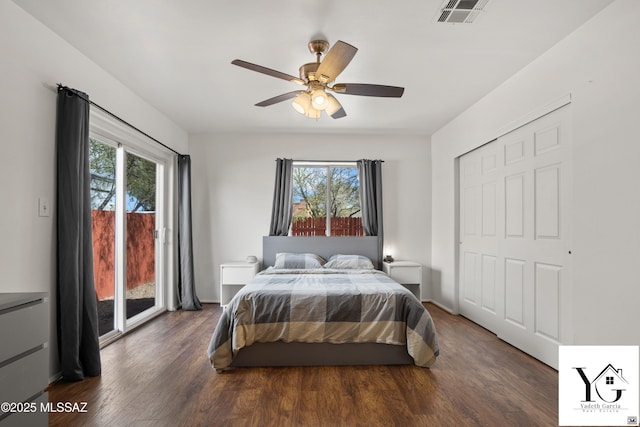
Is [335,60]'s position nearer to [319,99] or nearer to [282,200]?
[319,99]

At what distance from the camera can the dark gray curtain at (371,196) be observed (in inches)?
198

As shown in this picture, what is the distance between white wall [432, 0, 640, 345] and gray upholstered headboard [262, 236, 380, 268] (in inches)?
107

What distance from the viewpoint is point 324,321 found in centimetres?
271

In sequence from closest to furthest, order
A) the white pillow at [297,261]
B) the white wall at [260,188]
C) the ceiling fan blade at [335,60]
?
the ceiling fan blade at [335,60] < the white pillow at [297,261] < the white wall at [260,188]

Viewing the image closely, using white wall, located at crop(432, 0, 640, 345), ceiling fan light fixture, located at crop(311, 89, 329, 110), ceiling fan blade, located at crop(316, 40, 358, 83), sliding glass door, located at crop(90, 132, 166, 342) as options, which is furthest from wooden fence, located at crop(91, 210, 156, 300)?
white wall, located at crop(432, 0, 640, 345)

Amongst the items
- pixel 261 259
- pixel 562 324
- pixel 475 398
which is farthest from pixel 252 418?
pixel 261 259

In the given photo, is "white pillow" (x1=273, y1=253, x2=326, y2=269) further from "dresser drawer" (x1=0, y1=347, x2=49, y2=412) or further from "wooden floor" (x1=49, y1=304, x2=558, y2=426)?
"dresser drawer" (x1=0, y1=347, x2=49, y2=412)

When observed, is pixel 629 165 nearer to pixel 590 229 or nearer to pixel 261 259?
pixel 590 229

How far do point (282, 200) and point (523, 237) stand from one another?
305 cm

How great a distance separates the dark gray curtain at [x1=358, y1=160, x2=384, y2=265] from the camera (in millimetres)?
5035

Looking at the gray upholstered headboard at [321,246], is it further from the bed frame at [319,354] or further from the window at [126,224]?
the bed frame at [319,354]

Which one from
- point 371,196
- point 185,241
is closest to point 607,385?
point 371,196

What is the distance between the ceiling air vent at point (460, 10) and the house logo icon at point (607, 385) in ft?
7.48

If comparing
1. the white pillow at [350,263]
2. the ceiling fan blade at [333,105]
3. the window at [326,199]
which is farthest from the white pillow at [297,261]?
the ceiling fan blade at [333,105]
